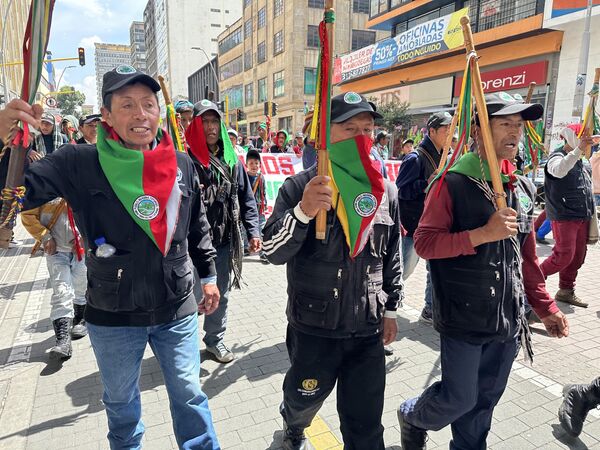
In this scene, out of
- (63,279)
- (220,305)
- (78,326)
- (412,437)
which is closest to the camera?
(412,437)

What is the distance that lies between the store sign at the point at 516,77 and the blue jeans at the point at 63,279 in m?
20.7

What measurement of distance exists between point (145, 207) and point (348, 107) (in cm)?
114

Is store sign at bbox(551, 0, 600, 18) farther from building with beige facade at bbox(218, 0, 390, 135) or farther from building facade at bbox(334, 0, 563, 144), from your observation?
building with beige facade at bbox(218, 0, 390, 135)

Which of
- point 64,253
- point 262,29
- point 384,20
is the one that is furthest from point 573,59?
point 262,29

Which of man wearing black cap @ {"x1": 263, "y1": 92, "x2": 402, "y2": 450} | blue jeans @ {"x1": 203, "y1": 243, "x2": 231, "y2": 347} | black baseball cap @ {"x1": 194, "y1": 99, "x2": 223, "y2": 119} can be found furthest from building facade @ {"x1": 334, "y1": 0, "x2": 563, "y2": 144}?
man wearing black cap @ {"x1": 263, "y1": 92, "x2": 402, "y2": 450}

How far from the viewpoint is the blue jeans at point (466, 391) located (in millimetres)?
2375

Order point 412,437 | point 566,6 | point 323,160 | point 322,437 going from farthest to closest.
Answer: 1. point 566,6
2. point 322,437
3. point 412,437
4. point 323,160

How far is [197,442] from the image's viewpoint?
2320 millimetres

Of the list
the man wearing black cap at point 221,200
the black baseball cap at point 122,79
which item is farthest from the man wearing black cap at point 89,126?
the black baseball cap at point 122,79

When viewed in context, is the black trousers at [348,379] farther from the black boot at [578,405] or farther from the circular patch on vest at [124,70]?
the circular patch on vest at [124,70]

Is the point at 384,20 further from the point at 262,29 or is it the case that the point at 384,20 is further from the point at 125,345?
the point at 125,345

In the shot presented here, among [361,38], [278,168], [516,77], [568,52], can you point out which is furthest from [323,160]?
[361,38]

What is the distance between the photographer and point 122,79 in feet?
7.41

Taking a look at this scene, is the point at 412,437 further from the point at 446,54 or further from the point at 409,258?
the point at 446,54
